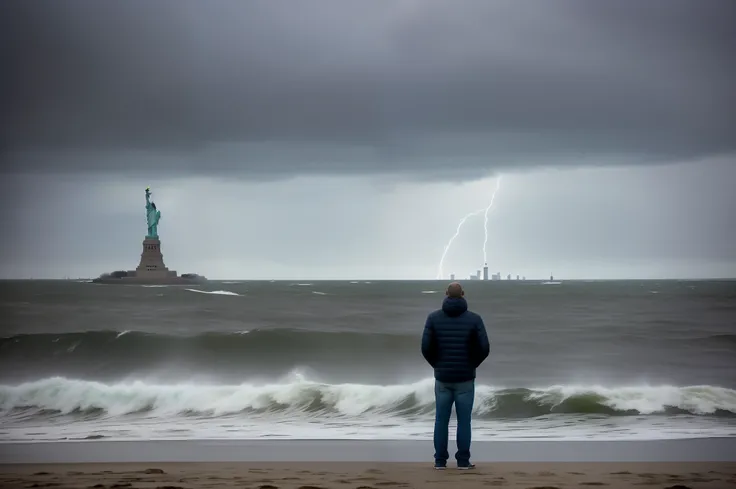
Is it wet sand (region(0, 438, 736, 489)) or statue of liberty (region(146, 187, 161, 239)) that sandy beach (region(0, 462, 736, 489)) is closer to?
wet sand (region(0, 438, 736, 489))

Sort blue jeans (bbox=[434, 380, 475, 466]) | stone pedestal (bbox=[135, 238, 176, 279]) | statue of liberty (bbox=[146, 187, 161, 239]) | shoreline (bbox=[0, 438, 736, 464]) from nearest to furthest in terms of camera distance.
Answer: blue jeans (bbox=[434, 380, 475, 466]), shoreline (bbox=[0, 438, 736, 464]), statue of liberty (bbox=[146, 187, 161, 239]), stone pedestal (bbox=[135, 238, 176, 279])

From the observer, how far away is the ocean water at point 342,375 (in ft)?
34.8

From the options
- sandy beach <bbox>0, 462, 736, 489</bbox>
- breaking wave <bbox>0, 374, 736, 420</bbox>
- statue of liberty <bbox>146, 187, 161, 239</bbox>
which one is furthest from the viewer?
statue of liberty <bbox>146, 187, 161, 239</bbox>

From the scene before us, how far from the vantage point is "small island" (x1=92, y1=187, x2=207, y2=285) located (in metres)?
26.1

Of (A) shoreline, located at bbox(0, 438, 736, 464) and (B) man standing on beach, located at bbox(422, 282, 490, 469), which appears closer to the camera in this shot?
(B) man standing on beach, located at bbox(422, 282, 490, 469)

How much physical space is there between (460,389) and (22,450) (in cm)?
454

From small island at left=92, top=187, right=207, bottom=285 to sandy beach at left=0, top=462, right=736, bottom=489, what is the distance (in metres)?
17.0

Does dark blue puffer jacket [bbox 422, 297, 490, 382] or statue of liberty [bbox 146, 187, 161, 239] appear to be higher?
statue of liberty [bbox 146, 187, 161, 239]

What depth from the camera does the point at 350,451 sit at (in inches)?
322

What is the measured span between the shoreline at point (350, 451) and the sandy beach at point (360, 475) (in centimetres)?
43

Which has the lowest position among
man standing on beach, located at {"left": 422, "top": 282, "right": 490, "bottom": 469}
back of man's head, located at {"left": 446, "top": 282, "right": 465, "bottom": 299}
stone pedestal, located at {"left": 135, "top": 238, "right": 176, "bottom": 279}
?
man standing on beach, located at {"left": 422, "top": 282, "right": 490, "bottom": 469}

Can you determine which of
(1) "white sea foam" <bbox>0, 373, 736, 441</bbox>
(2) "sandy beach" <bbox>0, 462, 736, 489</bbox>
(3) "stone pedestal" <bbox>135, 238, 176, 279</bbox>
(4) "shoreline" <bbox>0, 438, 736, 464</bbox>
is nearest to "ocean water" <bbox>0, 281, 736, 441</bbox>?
(1) "white sea foam" <bbox>0, 373, 736, 441</bbox>

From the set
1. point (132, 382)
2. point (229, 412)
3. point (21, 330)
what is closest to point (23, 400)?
point (132, 382)

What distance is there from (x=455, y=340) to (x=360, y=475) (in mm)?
1301
